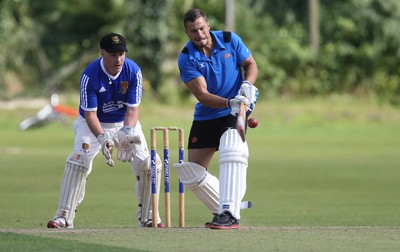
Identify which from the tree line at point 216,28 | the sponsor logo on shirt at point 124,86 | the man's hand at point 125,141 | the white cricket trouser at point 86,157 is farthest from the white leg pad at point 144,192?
the tree line at point 216,28

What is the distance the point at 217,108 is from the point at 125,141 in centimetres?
85

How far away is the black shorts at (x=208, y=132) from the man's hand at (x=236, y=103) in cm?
40

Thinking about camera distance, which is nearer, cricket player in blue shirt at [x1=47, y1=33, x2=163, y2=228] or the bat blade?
the bat blade

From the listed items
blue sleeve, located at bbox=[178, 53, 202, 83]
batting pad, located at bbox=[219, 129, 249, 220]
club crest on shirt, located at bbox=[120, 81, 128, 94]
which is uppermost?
club crest on shirt, located at bbox=[120, 81, 128, 94]

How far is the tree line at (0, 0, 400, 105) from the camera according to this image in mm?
36719

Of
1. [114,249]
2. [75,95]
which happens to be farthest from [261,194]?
[75,95]

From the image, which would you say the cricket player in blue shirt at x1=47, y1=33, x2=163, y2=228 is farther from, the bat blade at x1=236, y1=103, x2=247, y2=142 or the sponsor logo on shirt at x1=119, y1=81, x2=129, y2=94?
the bat blade at x1=236, y1=103, x2=247, y2=142

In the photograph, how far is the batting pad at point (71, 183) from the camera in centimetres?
949

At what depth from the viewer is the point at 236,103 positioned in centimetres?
841

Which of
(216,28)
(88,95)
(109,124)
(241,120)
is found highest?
(216,28)

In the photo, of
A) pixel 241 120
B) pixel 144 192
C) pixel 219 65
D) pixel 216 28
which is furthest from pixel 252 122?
pixel 216 28

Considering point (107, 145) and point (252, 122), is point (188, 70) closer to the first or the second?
point (252, 122)

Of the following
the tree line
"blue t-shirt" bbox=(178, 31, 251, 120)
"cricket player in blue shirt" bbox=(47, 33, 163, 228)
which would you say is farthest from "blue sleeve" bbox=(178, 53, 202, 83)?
the tree line

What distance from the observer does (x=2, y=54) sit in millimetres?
36688
